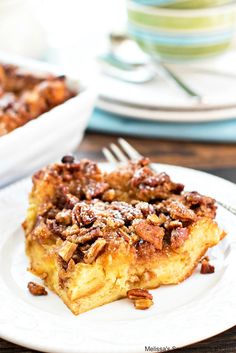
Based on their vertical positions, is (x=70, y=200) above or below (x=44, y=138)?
above

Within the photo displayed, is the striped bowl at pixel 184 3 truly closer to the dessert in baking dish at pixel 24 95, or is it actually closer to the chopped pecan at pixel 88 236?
the dessert in baking dish at pixel 24 95

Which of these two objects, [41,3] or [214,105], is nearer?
[214,105]

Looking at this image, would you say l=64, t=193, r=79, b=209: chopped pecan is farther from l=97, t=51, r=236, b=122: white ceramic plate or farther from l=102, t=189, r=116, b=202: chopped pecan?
l=97, t=51, r=236, b=122: white ceramic plate

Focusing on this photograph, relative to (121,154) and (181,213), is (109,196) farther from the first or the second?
(121,154)

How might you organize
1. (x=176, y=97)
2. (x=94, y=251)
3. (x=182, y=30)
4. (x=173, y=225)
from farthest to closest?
(x=182, y=30) < (x=176, y=97) < (x=173, y=225) < (x=94, y=251)

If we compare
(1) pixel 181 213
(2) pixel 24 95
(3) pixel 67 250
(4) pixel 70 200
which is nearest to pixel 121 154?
(2) pixel 24 95

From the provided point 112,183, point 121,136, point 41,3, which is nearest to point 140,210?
point 112,183

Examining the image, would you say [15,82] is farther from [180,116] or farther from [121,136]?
[180,116]
